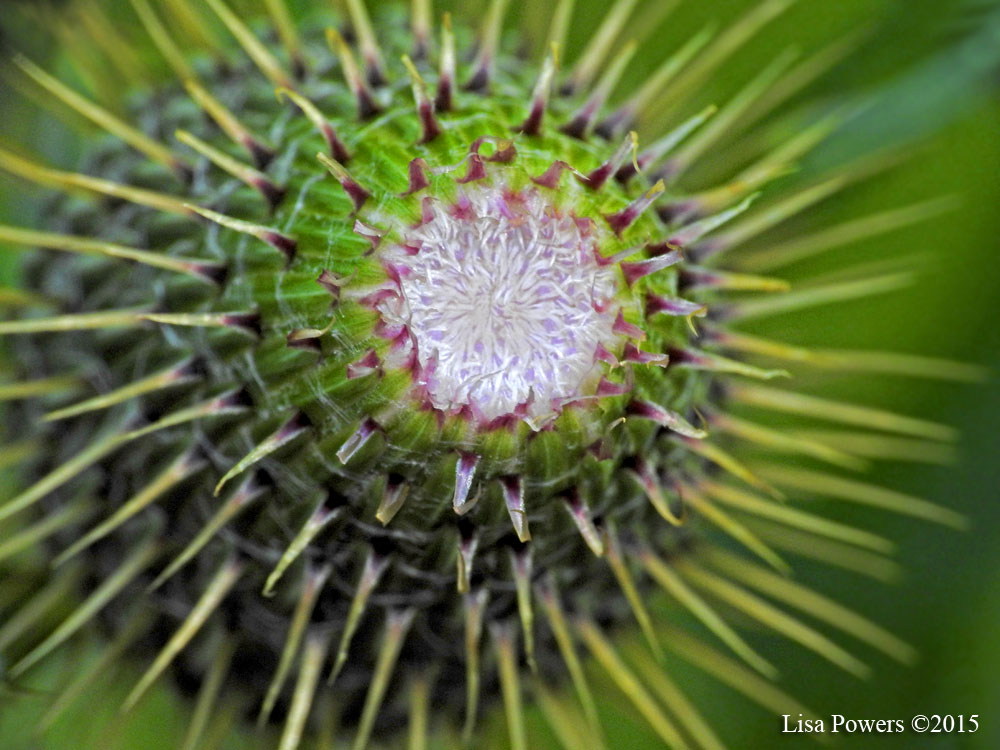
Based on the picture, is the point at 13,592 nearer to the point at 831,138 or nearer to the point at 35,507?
the point at 35,507

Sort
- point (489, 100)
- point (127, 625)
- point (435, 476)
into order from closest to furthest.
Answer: point (435, 476), point (489, 100), point (127, 625)

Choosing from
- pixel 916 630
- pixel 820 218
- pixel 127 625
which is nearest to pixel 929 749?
pixel 916 630

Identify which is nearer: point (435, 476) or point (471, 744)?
point (435, 476)

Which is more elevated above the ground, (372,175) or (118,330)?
(372,175)

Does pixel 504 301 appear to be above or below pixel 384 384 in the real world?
above

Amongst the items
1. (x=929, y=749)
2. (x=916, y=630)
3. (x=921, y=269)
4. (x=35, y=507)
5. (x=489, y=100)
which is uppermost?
(x=489, y=100)
